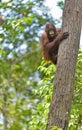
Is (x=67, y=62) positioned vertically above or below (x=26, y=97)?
above

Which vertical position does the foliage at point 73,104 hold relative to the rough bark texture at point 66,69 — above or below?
below

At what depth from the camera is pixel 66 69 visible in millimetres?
3973

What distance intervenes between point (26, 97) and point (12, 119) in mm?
1138

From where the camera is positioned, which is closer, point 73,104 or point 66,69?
point 66,69

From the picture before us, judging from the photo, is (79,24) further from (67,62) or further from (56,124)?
(56,124)

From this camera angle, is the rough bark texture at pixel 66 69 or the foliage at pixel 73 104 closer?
Answer: the rough bark texture at pixel 66 69

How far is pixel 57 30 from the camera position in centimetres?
584

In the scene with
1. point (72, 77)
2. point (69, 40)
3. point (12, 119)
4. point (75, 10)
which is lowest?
point (12, 119)

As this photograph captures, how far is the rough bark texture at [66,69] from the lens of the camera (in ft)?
12.6

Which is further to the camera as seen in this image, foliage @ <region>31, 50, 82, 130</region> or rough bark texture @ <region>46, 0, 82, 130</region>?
foliage @ <region>31, 50, 82, 130</region>

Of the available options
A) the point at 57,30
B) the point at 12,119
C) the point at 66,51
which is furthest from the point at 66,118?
the point at 12,119

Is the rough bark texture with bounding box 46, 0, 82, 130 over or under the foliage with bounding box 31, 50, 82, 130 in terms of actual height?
over

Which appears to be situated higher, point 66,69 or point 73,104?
point 66,69

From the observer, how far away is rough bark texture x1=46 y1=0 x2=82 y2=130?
12.6 feet
